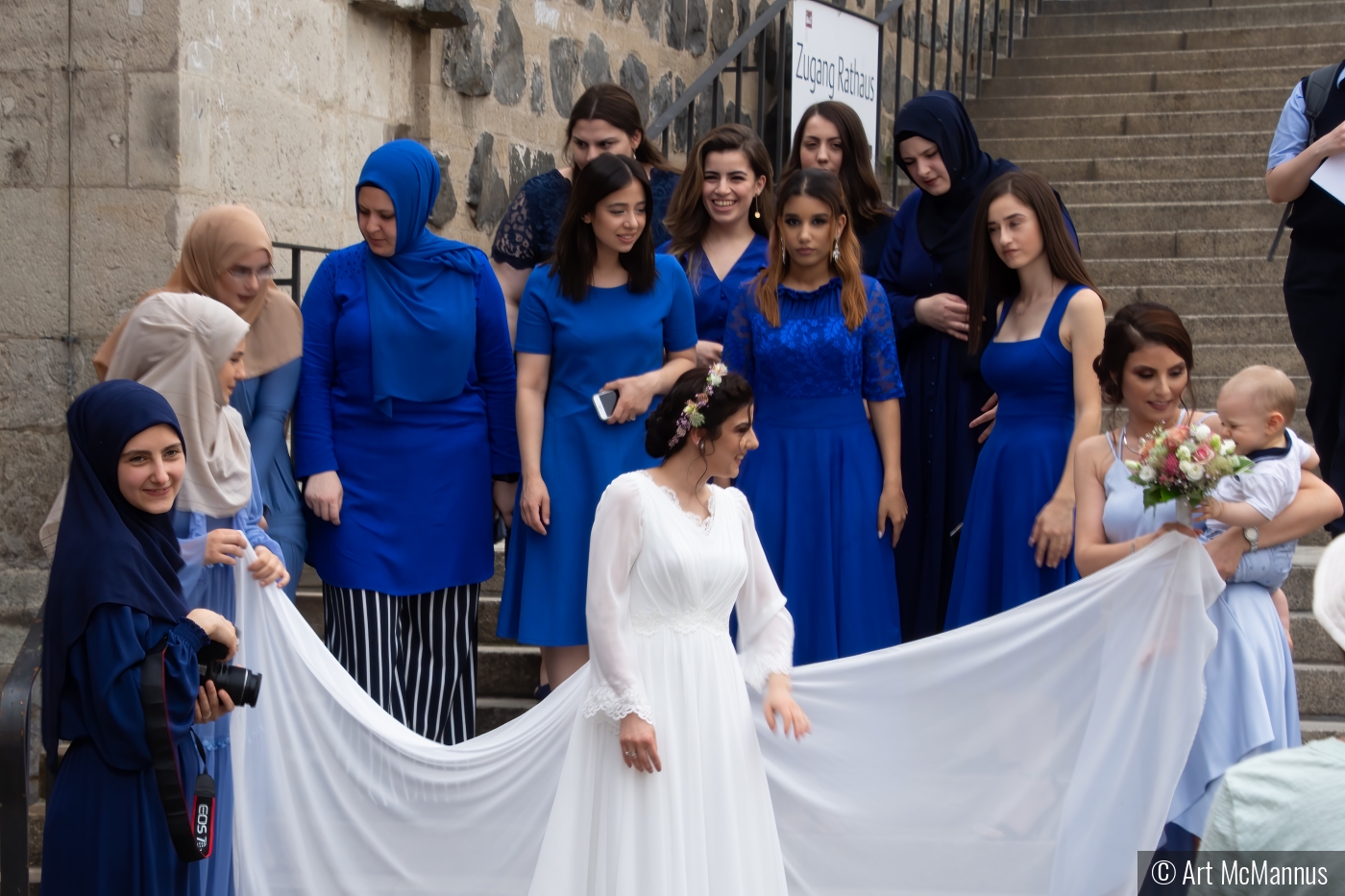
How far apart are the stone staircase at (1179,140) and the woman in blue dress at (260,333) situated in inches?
122

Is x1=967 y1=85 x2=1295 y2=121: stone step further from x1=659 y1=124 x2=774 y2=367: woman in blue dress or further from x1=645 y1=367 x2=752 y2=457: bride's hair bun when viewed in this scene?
x1=645 y1=367 x2=752 y2=457: bride's hair bun

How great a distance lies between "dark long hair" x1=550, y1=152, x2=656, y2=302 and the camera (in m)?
3.98

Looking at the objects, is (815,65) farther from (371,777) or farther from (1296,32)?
(371,777)

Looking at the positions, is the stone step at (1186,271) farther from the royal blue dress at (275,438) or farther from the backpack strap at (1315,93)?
the royal blue dress at (275,438)

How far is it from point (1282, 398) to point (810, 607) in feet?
4.50

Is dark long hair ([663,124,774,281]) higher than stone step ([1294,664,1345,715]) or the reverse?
higher

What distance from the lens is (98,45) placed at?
15.5 ft

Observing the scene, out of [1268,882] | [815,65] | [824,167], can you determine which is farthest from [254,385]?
[815,65]

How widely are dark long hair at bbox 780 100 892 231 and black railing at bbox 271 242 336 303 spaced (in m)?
1.70

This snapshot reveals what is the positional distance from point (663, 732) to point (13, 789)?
1.42 m

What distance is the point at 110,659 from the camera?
8.93ft

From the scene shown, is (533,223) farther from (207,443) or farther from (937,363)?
(207,443)

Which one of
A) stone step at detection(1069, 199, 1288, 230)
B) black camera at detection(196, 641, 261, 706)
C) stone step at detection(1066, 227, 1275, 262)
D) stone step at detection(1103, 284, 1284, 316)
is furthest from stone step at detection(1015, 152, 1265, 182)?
black camera at detection(196, 641, 261, 706)

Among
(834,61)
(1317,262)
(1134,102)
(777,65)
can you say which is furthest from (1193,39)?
(1317,262)
